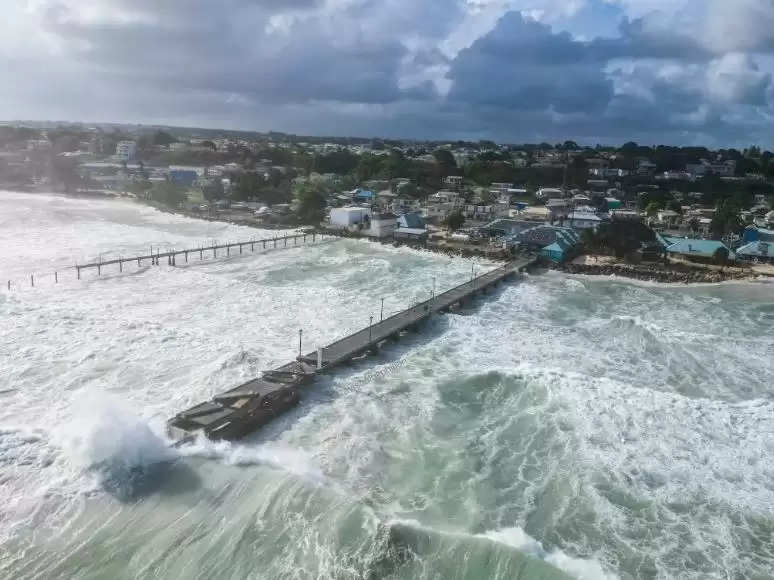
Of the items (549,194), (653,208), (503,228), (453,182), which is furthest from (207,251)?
(653,208)

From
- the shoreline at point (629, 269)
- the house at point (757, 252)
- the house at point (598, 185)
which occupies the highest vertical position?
the house at point (598, 185)

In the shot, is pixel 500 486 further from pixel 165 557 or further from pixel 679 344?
pixel 679 344

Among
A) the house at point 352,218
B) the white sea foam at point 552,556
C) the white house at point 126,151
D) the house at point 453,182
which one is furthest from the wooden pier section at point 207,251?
the white house at point 126,151

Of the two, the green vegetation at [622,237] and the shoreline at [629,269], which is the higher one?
the green vegetation at [622,237]

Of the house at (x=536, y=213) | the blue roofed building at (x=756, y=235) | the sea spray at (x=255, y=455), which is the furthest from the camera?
the house at (x=536, y=213)

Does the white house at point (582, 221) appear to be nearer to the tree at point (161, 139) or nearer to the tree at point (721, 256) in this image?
the tree at point (721, 256)

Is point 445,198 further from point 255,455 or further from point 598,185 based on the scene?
point 255,455

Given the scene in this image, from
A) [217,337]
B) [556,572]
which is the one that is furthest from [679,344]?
[217,337]
